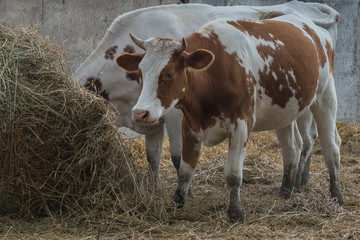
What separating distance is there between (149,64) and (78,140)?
2.65ft

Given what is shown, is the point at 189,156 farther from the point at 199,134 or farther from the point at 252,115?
the point at 252,115

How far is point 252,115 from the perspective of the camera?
15.8 feet

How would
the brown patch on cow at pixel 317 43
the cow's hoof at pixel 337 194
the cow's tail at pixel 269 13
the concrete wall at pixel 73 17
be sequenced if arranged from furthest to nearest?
1. the concrete wall at pixel 73 17
2. the cow's tail at pixel 269 13
3. the brown patch on cow at pixel 317 43
4. the cow's hoof at pixel 337 194

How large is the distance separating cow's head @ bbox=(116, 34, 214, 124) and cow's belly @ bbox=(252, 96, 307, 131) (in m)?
0.77

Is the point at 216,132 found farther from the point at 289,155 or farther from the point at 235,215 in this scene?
the point at 289,155

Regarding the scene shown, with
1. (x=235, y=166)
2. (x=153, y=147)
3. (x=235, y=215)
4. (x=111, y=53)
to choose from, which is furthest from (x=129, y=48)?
(x=235, y=215)

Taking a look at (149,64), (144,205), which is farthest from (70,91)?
(144,205)

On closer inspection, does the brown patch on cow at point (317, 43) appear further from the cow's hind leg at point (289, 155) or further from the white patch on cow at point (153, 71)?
the white patch on cow at point (153, 71)

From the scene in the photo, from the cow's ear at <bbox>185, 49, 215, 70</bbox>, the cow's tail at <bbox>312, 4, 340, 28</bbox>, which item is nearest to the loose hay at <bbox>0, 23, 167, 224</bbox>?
the cow's ear at <bbox>185, 49, 215, 70</bbox>

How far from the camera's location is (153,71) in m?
4.30

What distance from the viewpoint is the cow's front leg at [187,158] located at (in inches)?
195

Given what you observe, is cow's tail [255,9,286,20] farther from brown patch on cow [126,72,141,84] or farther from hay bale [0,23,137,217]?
hay bale [0,23,137,217]

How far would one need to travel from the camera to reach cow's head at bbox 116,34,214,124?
4.25 meters

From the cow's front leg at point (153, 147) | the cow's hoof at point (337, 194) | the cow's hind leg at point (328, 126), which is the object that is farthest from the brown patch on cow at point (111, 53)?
the cow's hoof at point (337, 194)
